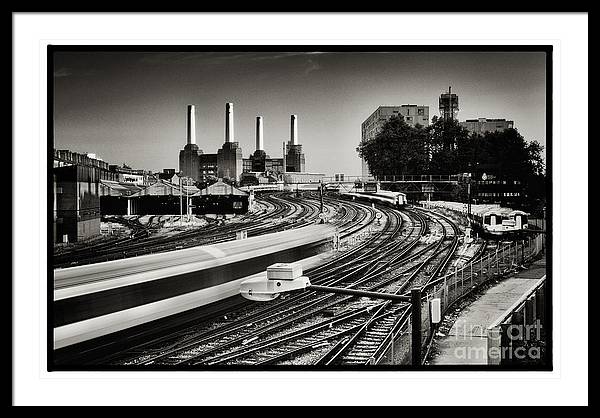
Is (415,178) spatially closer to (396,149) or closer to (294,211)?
(396,149)

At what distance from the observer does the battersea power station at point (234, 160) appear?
3.03 meters

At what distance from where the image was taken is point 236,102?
3041mm

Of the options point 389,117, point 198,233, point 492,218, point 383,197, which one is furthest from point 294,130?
point 492,218

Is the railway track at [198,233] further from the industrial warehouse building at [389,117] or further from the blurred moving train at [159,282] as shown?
the industrial warehouse building at [389,117]

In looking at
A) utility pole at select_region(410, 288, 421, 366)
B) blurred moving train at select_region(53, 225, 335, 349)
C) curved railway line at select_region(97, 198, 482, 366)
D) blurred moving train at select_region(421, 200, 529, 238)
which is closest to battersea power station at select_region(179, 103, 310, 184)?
blurred moving train at select_region(53, 225, 335, 349)

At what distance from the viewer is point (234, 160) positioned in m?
3.10

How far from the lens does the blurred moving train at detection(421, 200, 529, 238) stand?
9.95ft

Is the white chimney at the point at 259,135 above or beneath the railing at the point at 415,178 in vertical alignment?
A: above

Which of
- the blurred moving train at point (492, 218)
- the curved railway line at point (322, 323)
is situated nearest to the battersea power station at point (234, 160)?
the curved railway line at point (322, 323)

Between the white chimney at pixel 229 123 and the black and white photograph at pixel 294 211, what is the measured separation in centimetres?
1
